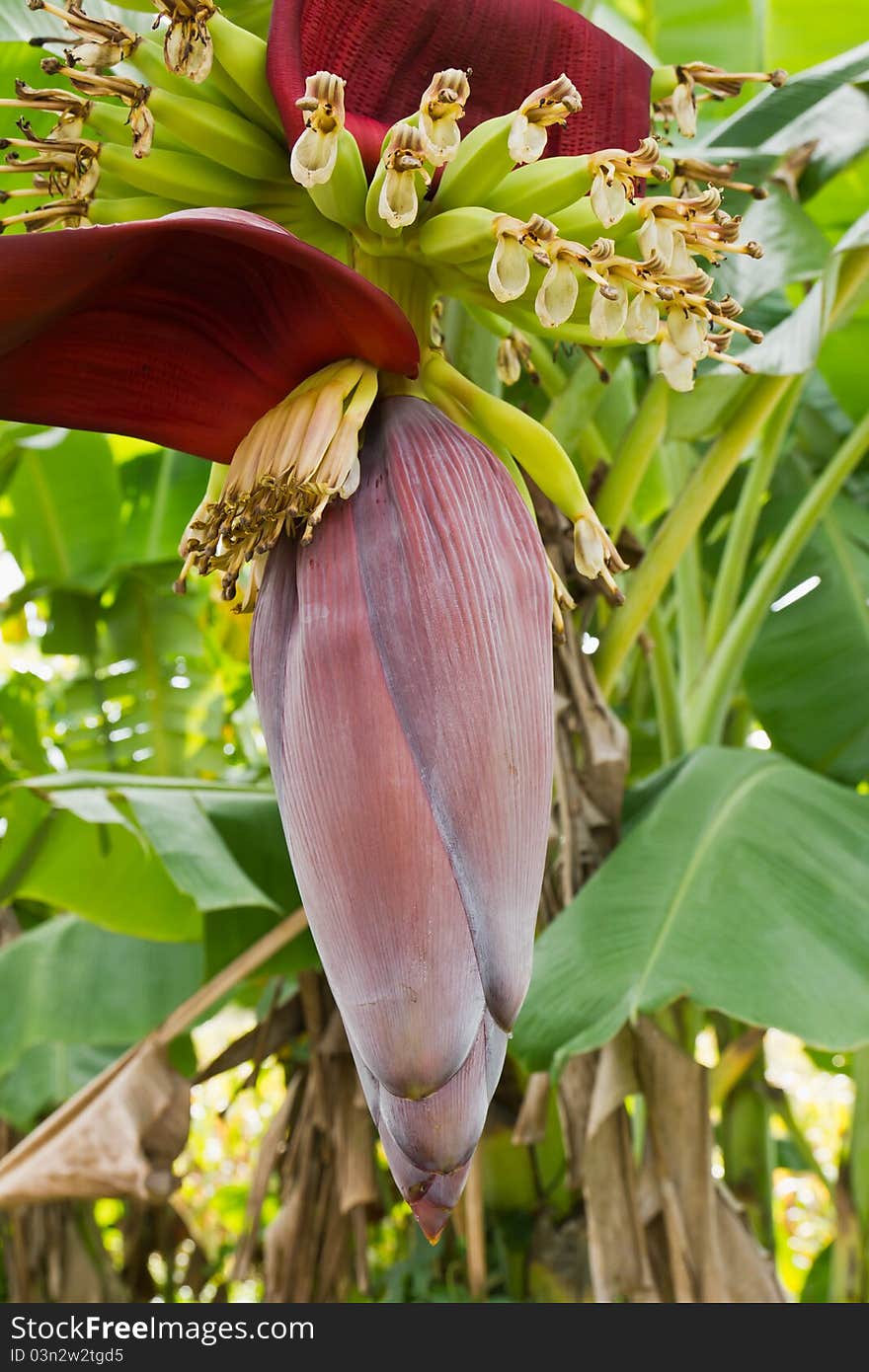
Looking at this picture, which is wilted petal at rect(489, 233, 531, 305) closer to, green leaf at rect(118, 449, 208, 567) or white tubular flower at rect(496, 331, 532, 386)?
white tubular flower at rect(496, 331, 532, 386)

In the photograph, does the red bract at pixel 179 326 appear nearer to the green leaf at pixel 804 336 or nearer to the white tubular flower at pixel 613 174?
the white tubular flower at pixel 613 174

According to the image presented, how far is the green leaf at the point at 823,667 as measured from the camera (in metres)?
1.01

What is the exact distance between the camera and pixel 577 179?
0.34m

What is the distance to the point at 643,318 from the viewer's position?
13.2 inches

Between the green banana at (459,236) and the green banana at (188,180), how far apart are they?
0.07 m

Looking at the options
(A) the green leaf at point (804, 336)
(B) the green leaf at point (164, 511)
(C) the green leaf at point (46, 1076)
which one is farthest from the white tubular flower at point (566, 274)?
(C) the green leaf at point (46, 1076)

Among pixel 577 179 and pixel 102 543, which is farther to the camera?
pixel 102 543

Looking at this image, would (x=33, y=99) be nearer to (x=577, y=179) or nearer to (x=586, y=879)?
(x=577, y=179)

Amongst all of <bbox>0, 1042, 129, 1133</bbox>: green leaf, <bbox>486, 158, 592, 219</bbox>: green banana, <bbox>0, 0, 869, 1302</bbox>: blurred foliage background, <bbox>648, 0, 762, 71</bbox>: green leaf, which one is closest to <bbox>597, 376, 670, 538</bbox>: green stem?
<bbox>0, 0, 869, 1302</bbox>: blurred foliage background

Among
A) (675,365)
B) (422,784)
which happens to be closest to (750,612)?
(675,365)

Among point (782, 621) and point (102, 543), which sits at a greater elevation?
point (782, 621)

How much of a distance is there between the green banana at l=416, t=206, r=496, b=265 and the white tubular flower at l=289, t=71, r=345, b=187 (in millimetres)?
44
